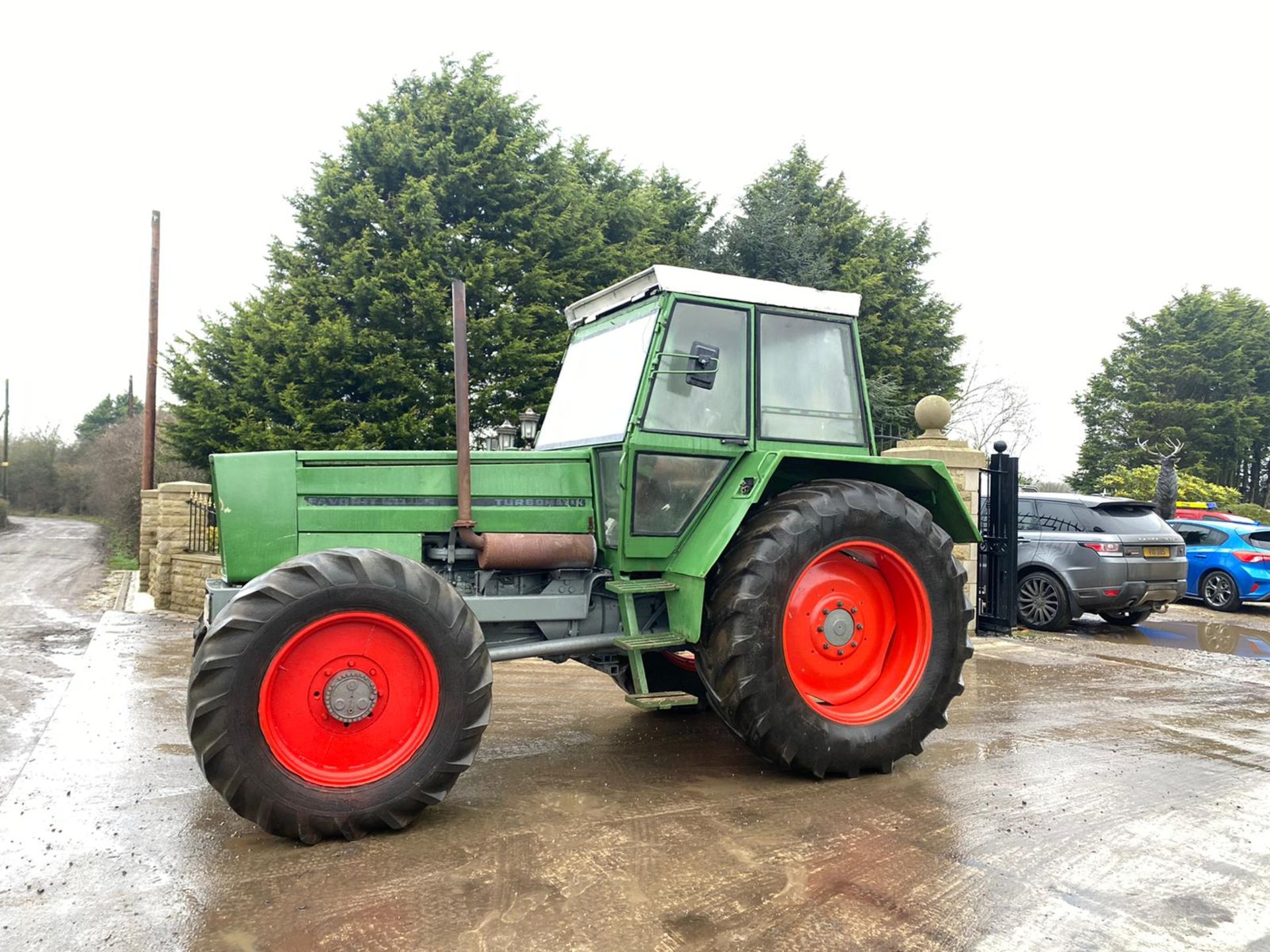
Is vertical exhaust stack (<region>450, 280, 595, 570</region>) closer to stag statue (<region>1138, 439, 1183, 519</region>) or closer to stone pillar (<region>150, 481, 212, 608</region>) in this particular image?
stone pillar (<region>150, 481, 212, 608</region>)

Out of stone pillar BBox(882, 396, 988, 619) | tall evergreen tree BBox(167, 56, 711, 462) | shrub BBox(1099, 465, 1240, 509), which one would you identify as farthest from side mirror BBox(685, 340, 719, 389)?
shrub BBox(1099, 465, 1240, 509)

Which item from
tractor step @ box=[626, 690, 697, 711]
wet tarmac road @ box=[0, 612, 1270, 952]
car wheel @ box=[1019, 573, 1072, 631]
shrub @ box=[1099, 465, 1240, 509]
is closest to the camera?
wet tarmac road @ box=[0, 612, 1270, 952]

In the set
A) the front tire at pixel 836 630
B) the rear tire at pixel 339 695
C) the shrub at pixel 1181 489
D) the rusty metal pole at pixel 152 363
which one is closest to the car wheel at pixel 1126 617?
the front tire at pixel 836 630

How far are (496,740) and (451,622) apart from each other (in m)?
1.62

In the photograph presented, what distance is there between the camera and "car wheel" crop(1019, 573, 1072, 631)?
9945 millimetres

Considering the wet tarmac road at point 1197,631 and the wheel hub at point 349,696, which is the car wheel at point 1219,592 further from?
the wheel hub at point 349,696

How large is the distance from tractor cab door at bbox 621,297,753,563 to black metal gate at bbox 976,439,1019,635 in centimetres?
369

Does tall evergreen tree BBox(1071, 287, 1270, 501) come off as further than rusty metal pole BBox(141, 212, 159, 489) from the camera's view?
Yes

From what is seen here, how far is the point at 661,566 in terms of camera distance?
14.0ft

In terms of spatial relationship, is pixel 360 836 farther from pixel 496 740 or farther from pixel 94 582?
pixel 94 582

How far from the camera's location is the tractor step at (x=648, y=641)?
3.95 m

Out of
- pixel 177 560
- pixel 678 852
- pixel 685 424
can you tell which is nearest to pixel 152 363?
pixel 177 560

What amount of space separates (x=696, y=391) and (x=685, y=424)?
0.59 ft

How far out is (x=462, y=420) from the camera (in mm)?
3760
